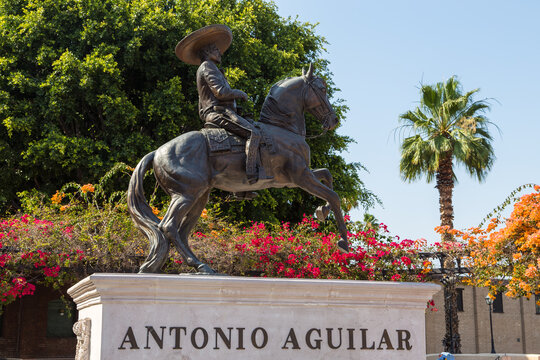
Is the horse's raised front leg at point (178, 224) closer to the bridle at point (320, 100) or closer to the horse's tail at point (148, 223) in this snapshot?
the horse's tail at point (148, 223)

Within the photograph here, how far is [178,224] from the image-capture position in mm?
7590

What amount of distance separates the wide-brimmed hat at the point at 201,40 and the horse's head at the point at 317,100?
3.76 ft

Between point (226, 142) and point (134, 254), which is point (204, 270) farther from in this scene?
point (134, 254)

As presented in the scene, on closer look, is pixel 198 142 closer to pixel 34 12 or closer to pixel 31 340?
pixel 34 12

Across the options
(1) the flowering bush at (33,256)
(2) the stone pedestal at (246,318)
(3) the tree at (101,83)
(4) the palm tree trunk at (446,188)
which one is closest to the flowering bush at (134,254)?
(1) the flowering bush at (33,256)

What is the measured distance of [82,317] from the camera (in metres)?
7.41

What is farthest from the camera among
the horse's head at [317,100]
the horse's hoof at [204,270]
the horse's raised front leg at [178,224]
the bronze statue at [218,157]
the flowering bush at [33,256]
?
the flowering bush at [33,256]

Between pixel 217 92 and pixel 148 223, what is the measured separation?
180 cm

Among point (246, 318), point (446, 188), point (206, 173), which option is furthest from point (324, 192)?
point (446, 188)

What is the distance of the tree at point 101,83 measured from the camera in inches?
822

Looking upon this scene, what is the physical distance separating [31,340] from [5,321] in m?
1.32

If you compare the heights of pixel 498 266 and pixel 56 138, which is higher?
pixel 56 138

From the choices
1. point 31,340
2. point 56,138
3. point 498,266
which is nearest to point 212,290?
point 498,266

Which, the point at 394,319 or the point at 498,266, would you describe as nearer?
the point at 394,319
